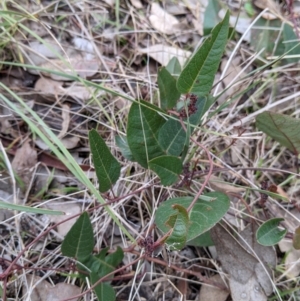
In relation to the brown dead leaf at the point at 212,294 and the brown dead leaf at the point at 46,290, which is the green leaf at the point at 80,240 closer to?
the brown dead leaf at the point at 46,290

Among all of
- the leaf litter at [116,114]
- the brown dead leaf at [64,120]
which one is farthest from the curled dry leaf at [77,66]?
the brown dead leaf at [64,120]

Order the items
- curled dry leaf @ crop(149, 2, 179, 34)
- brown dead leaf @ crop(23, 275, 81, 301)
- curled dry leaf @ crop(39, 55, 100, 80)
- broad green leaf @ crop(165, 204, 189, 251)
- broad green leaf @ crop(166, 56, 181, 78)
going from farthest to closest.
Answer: curled dry leaf @ crop(149, 2, 179, 34), curled dry leaf @ crop(39, 55, 100, 80), broad green leaf @ crop(166, 56, 181, 78), brown dead leaf @ crop(23, 275, 81, 301), broad green leaf @ crop(165, 204, 189, 251)

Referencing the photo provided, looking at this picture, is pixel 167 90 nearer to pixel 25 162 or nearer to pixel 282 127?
pixel 282 127

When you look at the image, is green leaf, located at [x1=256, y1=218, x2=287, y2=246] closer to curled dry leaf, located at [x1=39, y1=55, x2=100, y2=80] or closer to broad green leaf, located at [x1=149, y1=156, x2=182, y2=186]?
broad green leaf, located at [x1=149, y1=156, x2=182, y2=186]

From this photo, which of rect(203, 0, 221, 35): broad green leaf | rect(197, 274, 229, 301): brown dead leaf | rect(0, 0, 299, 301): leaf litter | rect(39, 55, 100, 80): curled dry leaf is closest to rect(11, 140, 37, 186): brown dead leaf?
rect(0, 0, 299, 301): leaf litter

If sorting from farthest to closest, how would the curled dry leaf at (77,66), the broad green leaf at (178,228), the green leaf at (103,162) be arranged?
the curled dry leaf at (77,66) → the green leaf at (103,162) → the broad green leaf at (178,228)

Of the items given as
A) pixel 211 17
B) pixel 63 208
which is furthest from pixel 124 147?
pixel 211 17
